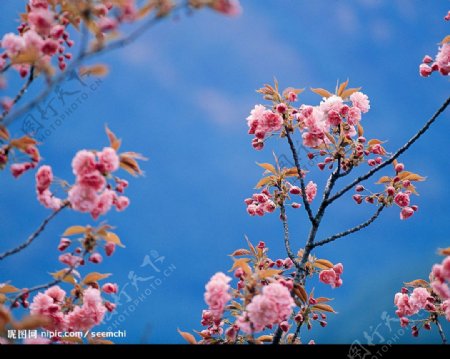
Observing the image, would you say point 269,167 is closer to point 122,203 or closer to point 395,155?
point 395,155

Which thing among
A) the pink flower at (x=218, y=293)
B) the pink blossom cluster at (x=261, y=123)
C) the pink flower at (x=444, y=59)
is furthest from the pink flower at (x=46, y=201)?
the pink flower at (x=444, y=59)

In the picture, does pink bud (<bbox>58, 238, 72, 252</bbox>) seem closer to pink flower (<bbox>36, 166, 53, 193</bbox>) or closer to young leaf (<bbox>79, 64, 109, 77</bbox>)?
pink flower (<bbox>36, 166, 53, 193</bbox>)

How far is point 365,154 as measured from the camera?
110 inches

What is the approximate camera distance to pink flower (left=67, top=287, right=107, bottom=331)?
83.3 inches

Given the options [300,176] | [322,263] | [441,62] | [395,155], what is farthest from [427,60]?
[322,263]

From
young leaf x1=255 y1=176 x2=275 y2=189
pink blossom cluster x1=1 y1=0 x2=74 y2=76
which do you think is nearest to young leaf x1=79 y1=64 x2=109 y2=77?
pink blossom cluster x1=1 y1=0 x2=74 y2=76

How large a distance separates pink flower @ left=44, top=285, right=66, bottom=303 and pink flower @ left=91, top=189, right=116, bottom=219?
406 mm

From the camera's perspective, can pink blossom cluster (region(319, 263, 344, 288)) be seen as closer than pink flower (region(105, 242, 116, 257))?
No

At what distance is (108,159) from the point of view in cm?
198

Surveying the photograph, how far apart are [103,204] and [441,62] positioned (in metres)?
2.09

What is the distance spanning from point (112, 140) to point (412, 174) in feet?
5.95

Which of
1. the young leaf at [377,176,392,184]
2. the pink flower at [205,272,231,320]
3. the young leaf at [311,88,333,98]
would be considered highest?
the young leaf at [311,88,333,98]

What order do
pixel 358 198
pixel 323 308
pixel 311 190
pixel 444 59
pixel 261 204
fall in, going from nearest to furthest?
pixel 323 308 < pixel 444 59 < pixel 358 198 < pixel 261 204 < pixel 311 190
